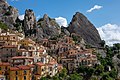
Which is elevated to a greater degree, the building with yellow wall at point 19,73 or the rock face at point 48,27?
the rock face at point 48,27

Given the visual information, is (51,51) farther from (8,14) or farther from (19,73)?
(19,73)

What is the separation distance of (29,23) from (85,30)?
23519 millimetres

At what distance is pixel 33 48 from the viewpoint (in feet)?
277

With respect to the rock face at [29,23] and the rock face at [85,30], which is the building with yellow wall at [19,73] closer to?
the rock face at [29,23]

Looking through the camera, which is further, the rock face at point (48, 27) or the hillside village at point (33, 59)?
the rock face at point (48, 27)

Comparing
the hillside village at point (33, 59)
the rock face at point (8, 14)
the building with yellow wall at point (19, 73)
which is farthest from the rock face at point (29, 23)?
the building with yellow wall at point (19, 73)

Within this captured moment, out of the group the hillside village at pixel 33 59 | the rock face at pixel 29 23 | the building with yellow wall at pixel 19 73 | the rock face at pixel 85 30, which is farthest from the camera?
the rock face at pixel 85 30

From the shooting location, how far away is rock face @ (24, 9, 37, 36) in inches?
4530

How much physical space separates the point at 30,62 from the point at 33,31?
39.9 m

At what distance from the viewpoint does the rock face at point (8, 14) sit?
378 feet

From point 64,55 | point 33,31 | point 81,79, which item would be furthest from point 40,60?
point 33,31

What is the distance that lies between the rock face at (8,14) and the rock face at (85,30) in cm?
2273

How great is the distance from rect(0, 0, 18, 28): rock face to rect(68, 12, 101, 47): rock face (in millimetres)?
22728

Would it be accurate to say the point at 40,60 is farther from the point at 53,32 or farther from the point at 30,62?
the point at 53,32
